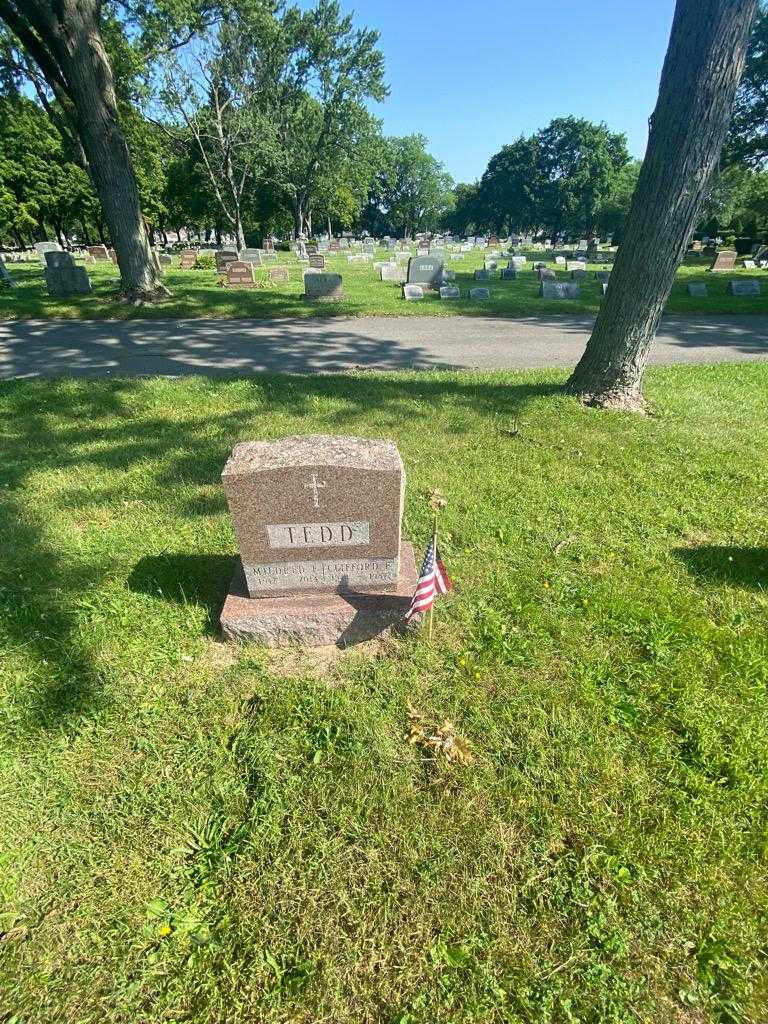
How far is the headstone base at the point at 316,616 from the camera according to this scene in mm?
3051

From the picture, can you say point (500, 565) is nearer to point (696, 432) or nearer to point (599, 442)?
point (599, 442)

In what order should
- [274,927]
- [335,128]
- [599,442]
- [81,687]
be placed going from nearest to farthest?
[274,927] → [81,687] → [599,442] → [335,128]

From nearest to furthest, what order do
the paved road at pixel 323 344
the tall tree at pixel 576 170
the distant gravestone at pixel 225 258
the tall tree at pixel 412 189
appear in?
the paved road at pixel 323 344
the distant gravestone at pixel 225 258
the tall tree at pixel 576 170
the tall tree at pixel 412 189

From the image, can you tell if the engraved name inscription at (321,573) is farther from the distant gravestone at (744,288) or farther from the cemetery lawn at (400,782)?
the distant gravestone at (744,288)

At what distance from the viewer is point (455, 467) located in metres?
5.18

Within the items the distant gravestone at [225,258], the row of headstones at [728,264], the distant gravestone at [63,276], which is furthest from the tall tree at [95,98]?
the row of headstones at [728,264]

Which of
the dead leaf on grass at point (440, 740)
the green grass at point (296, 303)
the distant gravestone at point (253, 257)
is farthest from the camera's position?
the distant gravestone at point (253, 257)

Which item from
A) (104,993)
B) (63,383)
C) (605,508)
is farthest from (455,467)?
(63,383)

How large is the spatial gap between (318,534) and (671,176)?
5.63 metres

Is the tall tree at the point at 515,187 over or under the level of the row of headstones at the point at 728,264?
over

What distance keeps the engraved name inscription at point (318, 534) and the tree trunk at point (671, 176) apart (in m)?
5.07

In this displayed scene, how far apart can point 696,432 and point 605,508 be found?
258 centimetres

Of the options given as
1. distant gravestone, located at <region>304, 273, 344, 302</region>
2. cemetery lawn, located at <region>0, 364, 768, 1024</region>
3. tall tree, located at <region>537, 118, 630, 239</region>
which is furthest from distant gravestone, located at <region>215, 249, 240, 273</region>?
tall tree, located at <region>537, 118, 630, 239</region>

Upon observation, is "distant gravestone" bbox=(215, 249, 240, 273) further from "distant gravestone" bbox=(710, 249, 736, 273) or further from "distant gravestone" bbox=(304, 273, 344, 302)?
"distant gravestone" bbox=(710, 249, 736, 273)
